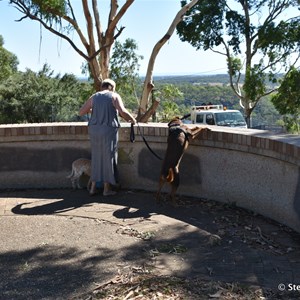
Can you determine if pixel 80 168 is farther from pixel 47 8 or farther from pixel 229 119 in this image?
pixel 229 119

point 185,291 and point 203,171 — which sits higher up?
point 203,171

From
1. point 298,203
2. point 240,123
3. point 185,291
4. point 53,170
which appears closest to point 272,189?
point 298,203

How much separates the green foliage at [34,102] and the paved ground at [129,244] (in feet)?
41.2

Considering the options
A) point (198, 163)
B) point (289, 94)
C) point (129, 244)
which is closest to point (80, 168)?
point (198, 163)

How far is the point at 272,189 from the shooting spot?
16.4ft

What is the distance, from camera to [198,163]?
5.87m

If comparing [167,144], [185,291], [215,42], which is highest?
[215,42]

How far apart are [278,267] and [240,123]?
811 inches

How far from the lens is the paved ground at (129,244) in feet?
11.9

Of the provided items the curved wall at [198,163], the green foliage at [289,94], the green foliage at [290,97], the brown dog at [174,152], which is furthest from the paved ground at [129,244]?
the green foliage at [289,94]

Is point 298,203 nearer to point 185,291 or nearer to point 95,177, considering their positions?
point 185,291

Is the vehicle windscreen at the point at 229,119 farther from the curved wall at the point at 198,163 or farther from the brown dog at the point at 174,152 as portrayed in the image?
the brown dog at the point at 174,152

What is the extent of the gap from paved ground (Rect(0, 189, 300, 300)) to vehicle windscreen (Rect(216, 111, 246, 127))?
60.7 ft

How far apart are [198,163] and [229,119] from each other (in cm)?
1882
